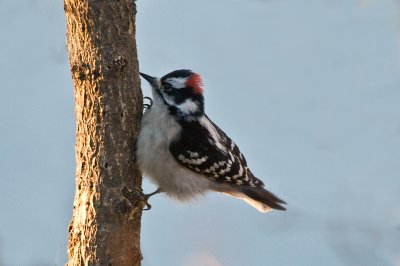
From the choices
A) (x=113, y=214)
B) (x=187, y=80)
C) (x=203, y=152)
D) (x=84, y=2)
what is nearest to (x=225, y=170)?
(x=203, y=152)

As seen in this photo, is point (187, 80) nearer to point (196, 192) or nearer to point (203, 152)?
point (203, 152)

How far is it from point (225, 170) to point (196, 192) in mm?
172

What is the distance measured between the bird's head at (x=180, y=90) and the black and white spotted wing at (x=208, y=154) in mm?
64

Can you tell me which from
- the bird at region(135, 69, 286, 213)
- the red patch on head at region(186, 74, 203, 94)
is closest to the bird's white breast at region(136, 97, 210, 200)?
the bird at region(135, 69, 286, 213)

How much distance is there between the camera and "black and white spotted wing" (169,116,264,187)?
2512 millimetres

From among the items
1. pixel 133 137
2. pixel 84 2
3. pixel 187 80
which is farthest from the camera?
pixel 187 80

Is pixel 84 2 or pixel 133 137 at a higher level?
pixel 84 2

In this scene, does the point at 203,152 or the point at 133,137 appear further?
the point at 203,152

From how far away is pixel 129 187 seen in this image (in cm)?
231

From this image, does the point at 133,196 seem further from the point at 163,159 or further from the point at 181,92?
the point at 181,92

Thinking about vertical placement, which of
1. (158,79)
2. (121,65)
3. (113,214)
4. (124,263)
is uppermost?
(158,79)

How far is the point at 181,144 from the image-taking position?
98.3 inches

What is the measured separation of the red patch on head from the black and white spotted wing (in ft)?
0.44

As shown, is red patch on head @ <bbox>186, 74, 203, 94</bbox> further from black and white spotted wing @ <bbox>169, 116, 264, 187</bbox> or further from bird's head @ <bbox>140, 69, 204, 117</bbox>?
black and white spotted wing @ <bbox>169, 116, 264, 187</bbox>
